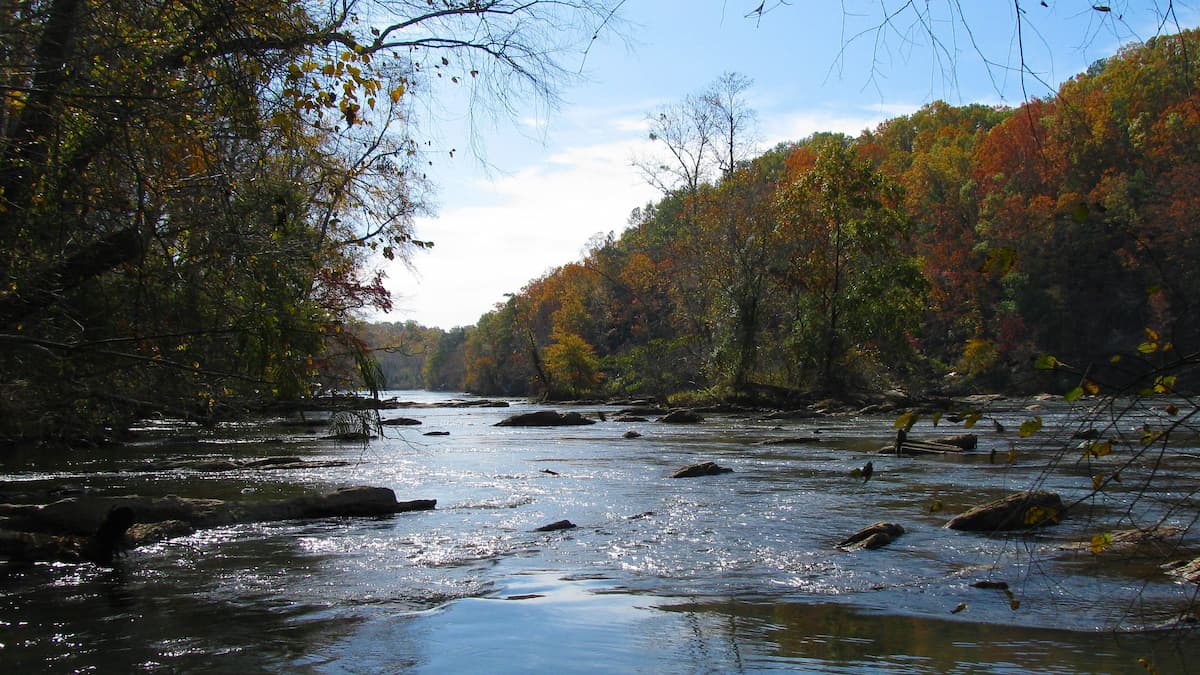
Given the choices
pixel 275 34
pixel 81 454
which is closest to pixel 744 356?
pixel 81 454

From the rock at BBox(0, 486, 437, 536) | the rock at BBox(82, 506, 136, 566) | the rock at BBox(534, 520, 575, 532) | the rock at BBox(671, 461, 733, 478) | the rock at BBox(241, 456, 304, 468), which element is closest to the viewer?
the rock at BBox(82, 506, 136, 566)

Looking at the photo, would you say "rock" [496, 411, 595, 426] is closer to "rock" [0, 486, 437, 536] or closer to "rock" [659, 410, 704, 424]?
"rock" [659, 410, 704, 424]

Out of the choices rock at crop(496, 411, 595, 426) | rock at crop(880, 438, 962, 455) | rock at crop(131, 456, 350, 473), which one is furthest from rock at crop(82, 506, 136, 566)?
rock at crop(496, 411, 595, 426)

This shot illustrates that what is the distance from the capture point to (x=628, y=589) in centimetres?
702

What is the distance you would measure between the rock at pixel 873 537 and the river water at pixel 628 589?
161 mm

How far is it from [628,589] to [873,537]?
2.89 metres

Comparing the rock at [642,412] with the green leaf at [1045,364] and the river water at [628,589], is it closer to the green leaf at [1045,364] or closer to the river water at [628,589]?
the river water at [628,589]

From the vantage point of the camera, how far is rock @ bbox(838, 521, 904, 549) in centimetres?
845

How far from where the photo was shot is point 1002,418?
88.7ft

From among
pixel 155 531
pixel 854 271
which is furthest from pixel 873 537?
pixel 854 271

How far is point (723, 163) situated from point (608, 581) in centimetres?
4027

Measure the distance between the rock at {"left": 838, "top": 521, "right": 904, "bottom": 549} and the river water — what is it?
0.16 meters

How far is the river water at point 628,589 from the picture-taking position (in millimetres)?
5211

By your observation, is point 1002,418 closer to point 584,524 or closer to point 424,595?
point 584,524
